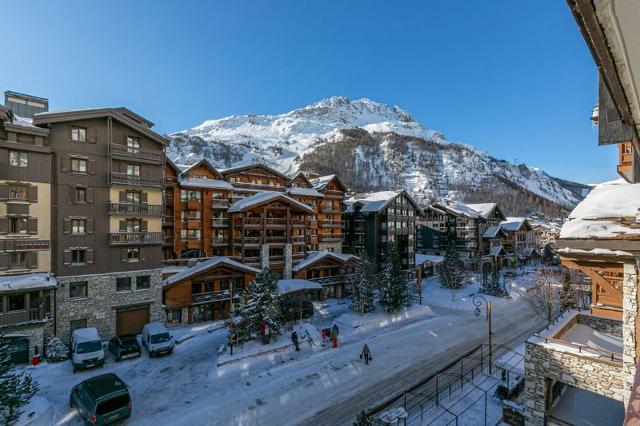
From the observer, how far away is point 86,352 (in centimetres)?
2048

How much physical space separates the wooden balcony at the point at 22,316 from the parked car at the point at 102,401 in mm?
9059

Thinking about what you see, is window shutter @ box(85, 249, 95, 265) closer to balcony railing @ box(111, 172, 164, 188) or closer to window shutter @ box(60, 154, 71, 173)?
balcony railing @ box(111, 172, 164, 188)

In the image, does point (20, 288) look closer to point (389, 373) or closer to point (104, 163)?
point (104, 163)

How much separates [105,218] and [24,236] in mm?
4916

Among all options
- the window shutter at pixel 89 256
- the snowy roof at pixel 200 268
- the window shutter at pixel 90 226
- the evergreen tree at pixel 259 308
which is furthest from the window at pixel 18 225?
the evergreen tree at pixel 259 308

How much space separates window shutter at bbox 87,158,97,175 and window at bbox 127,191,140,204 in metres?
2.88

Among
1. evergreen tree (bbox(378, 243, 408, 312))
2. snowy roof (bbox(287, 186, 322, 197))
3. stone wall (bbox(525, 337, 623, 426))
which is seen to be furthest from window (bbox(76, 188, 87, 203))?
stone wall (bbox(525, 337, 623, 426))

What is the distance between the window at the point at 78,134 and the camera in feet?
81.7

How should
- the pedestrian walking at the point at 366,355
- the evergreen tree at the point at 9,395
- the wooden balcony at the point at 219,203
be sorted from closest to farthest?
the evergreen tree at the point at 9,395 < the pedestrian walking at the point at 366,355 < the wooden balcony at the point at 219,203

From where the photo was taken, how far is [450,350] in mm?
23703

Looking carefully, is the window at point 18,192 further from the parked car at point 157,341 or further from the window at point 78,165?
the parked car at point 157,341

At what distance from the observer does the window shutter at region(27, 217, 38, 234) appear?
74.6 feet

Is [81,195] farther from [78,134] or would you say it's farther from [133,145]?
[133,145]

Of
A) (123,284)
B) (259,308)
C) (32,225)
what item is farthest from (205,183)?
(259,308)
